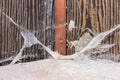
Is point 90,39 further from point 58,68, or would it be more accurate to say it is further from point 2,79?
point 2,79

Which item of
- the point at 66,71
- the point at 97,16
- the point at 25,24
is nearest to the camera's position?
the point at 66,71

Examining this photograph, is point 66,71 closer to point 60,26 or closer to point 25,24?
point 60,26

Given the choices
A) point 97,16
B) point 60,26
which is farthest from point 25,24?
point 97,16

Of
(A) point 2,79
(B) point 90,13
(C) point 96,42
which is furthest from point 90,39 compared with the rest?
(A) point 2,79

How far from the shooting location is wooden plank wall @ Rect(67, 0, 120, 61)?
51.3 inches

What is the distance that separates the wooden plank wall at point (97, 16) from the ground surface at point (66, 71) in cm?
13

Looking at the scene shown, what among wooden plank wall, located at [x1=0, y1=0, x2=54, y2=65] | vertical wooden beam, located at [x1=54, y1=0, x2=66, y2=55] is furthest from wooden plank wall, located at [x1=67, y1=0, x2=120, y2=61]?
wooden plank wall, located at [x1=0, y1=0, x2=54, y2=65]

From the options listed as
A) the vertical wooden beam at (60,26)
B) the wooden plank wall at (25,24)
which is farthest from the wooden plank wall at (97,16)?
the wooden plank wall at (25,24)

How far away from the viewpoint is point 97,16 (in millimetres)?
1325

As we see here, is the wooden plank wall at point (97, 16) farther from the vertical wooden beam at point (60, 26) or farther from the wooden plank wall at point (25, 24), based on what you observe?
the wooden plank wall at point (25, 24)

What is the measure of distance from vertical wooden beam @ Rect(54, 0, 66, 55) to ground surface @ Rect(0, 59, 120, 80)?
0.29ft

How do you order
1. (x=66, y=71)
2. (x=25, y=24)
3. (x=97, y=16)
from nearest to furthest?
1. (x=66, y=71)
2. (x=97, y=16)
3. (x=25, y=24)

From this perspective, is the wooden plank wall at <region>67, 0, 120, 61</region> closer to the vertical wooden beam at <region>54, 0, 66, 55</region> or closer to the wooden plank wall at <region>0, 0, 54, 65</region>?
the vertical wooden beam at <region>54, 0, 66, 55</region>

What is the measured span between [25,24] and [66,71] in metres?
0.44
